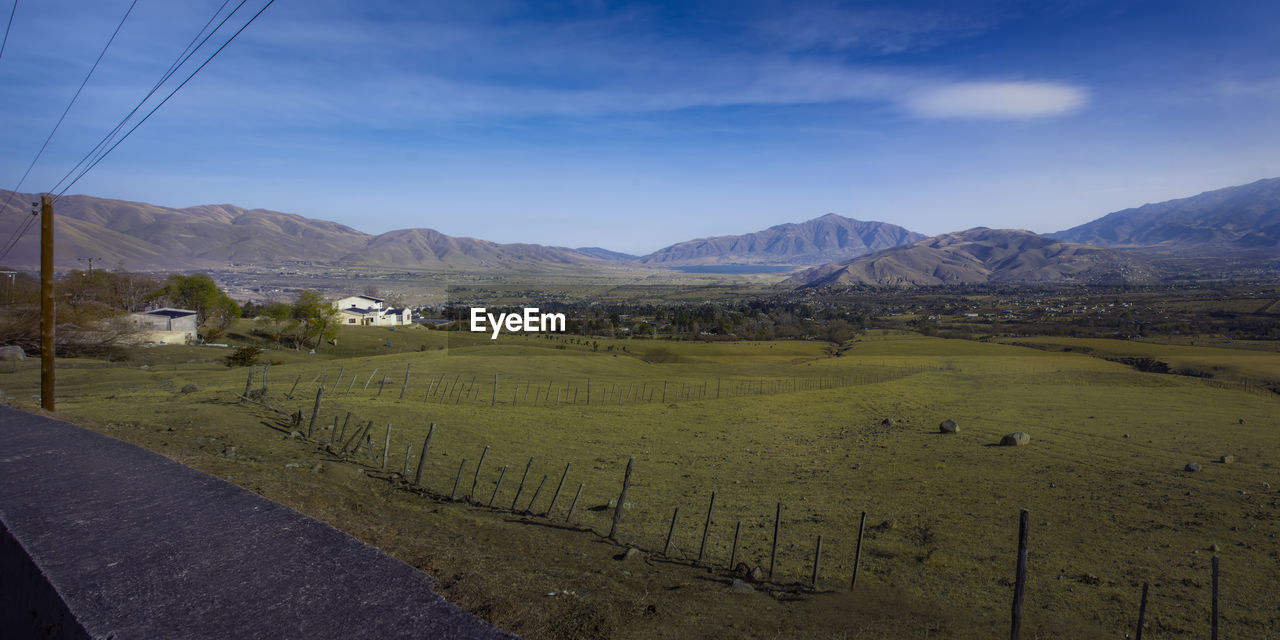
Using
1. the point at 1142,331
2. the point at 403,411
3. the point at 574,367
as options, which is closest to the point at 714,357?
the point at 574,367

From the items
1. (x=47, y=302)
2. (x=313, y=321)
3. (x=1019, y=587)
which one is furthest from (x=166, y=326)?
(x=1019, y=587)

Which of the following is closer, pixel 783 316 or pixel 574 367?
pixel 574 367

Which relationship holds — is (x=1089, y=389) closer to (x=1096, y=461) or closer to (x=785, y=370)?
(x=785, y=370)

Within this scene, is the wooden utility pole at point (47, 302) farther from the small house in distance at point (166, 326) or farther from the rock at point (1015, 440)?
the small house in distance at point (166, 326)

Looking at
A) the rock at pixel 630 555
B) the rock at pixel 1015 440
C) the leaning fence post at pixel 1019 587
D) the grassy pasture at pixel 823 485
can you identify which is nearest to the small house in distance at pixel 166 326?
the grassy pasture at pixel 823 485

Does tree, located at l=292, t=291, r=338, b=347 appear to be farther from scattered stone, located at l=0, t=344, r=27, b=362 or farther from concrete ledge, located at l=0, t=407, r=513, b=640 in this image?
concrete ledge, located at l=0, t=407, r=513, b=640
